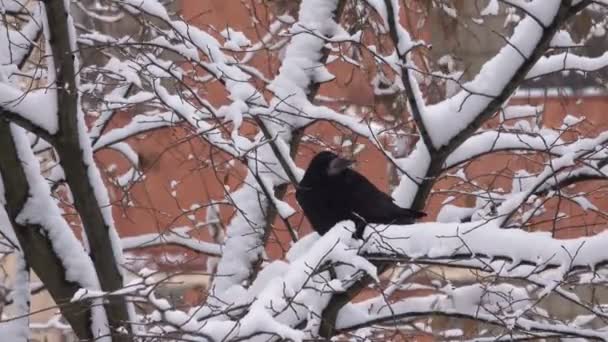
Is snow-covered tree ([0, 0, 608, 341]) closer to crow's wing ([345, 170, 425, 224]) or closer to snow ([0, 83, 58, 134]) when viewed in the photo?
snow ([0, 83, 58, 134])

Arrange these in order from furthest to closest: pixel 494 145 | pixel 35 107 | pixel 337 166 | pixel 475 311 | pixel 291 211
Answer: pixel 337 166 < pixel 291 211 < pixel 494 145 < pixel 475 311 < pixel 35 107

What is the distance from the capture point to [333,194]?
471 cm

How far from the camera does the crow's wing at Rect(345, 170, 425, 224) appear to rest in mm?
4258

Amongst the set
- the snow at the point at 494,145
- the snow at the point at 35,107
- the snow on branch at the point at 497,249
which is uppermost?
the snow at the point at 35,107

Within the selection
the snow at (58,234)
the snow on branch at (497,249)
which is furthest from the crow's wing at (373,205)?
the snow at (58,234)

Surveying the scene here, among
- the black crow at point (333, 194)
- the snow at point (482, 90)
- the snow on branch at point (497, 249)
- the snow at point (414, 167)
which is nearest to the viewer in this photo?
the snow on branch at point (497, 249)

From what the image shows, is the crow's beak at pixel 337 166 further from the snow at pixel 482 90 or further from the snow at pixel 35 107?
the snow at pixel 35 107

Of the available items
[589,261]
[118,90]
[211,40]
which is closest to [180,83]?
[211,40]

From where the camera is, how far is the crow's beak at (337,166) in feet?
15.8

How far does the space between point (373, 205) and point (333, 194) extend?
0.26m

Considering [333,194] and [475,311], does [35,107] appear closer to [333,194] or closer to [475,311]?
[333,194]

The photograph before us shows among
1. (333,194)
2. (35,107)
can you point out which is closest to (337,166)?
(333,194)

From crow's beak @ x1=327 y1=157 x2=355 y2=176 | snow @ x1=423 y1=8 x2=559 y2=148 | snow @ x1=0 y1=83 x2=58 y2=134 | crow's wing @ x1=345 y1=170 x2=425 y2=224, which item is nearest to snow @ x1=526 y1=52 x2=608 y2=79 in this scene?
snow @ x1=423 y1=8 x2=559 y2=148

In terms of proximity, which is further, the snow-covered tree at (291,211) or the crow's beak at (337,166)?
the crow's beak at (337,166)
